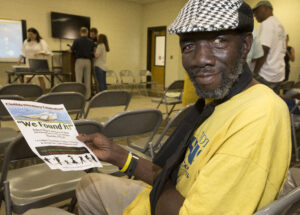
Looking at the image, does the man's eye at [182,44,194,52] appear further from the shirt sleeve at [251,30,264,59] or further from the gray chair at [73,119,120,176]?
the shirt sleeve at [251,30,264,59]

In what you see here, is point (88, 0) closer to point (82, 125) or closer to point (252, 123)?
point (82, 125)

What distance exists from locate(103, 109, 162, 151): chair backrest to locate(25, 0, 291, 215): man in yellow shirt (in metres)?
0.66

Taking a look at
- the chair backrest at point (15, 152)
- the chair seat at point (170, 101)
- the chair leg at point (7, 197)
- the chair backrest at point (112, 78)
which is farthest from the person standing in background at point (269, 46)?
the chair backrest at point (112, 78)

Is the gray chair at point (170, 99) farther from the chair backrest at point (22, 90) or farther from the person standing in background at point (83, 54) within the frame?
the person standing in background at point (83, 54)

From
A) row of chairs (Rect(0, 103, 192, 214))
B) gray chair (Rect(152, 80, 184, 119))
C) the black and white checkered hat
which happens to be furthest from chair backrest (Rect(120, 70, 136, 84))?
the black and white checkered hat

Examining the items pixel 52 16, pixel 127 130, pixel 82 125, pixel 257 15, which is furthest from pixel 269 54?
pixel 52 16

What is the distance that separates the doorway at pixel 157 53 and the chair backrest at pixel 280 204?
29.8 ft

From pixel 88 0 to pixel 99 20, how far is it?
0.76 meters

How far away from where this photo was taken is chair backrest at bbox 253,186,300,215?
547 millimetres

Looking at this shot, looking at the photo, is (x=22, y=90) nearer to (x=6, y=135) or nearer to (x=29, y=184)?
(x=6, y=135)

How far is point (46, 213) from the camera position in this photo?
92cm

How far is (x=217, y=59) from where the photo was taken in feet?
2.54

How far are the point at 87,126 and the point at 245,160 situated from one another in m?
1.03

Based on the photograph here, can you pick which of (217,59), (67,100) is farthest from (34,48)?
(217,59)
